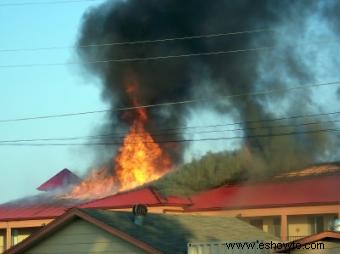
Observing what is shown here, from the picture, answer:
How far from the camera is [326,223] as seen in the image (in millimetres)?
34688

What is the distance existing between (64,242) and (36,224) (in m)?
17.2

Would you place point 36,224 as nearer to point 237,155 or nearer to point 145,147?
point 145,147

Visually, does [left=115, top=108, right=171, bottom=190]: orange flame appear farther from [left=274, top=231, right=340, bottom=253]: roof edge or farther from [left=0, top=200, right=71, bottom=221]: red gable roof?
[left=274, top=231, right=340, bottom=253]: roof edge

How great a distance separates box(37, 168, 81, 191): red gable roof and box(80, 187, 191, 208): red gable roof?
10949 millimetres

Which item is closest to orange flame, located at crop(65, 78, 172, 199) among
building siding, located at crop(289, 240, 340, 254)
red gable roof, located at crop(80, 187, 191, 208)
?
red gable roof, located at crop(80, 187, 191, 208)

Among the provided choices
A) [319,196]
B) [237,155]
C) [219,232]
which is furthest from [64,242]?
[237,155]

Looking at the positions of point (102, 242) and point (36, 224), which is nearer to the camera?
point (102, 242)

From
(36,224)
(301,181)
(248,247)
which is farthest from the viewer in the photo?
(36,224)

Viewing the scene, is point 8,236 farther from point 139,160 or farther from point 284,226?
point 284,226

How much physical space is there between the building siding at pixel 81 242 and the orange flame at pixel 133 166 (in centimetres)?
1867

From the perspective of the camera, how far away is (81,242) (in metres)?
23.1

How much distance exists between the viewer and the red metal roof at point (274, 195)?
1346 inches

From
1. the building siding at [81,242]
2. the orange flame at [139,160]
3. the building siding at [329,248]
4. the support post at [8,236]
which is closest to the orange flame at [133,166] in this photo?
the orange flame at [139,160]

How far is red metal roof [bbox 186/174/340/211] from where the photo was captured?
34.2 metres
